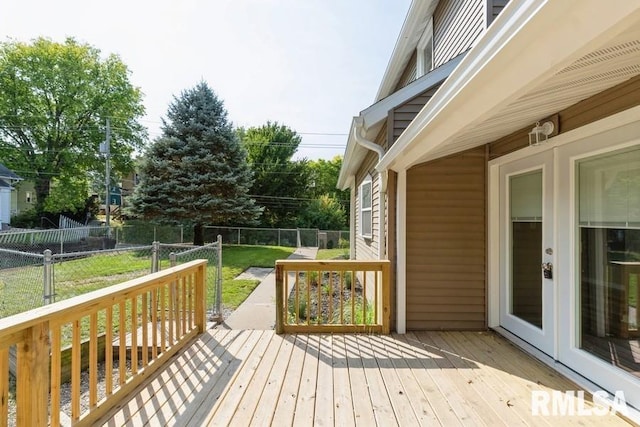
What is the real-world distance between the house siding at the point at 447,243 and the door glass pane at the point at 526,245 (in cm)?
37

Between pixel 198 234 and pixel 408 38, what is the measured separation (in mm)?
10804

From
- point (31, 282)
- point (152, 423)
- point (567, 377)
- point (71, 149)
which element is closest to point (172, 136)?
point (31, 282)

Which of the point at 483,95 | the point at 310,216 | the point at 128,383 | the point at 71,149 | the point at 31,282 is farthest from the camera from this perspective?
the point at 71,149

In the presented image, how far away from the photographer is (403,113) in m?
3.95

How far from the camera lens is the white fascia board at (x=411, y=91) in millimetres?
3924

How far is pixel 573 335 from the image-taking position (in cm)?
267

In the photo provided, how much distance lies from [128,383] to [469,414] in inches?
91.7

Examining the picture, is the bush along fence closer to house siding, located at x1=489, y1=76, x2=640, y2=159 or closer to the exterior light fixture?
the exterior light fixture

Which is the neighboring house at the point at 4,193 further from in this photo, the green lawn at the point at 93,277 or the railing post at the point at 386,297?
the railing post at the point at 386,297

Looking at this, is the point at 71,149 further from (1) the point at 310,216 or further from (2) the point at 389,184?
(2) the point at 389,184

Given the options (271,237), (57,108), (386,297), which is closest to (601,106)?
(386,297)

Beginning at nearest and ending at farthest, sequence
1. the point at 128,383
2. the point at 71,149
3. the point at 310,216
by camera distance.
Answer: the point at 128,383
the point at 310,216
the point at 71,149

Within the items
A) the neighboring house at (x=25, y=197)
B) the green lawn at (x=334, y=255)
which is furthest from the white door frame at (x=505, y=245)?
the neighboring house at (x=25, y=197)

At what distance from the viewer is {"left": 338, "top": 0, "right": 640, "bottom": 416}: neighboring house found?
1.39 m
